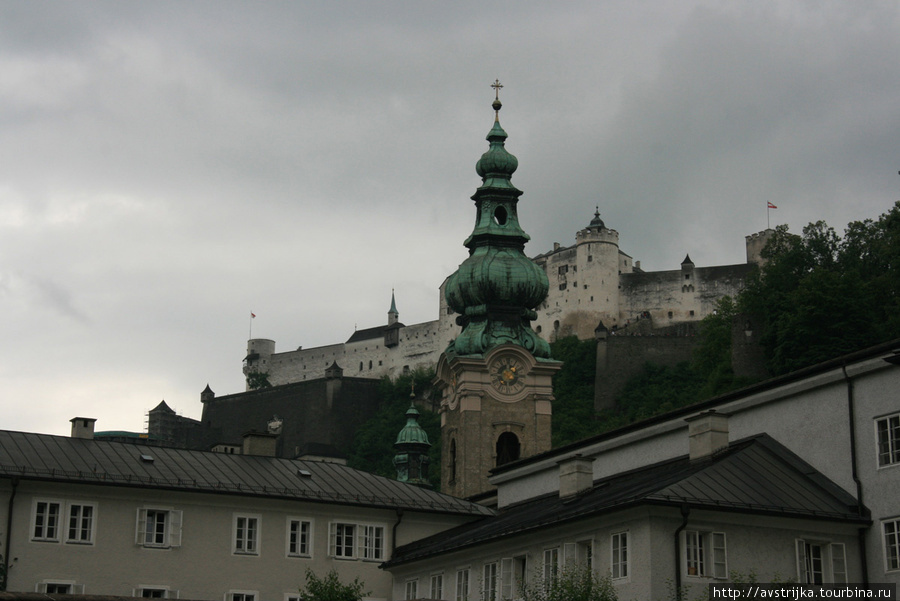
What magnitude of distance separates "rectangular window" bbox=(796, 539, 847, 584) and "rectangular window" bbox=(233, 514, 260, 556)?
12427 millimetres

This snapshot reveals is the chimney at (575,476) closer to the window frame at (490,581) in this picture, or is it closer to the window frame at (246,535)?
the window frame at (490,581)

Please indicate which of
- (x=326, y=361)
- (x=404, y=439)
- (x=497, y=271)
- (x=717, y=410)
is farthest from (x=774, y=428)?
(x=326, y=361)

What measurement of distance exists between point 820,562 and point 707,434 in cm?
400

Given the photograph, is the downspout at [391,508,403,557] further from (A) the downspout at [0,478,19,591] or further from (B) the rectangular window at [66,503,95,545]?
(A) the downspout at [0,478,19,591]

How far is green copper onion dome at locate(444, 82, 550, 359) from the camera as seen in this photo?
5231 cm

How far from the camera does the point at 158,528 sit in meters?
33.6

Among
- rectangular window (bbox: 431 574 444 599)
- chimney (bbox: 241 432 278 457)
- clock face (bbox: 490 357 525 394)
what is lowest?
rectangular window (bbox: 431 574 444 599)

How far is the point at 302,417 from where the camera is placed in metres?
130

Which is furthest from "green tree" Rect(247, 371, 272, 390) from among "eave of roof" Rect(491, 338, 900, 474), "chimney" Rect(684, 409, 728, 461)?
"chimney" Rect(684, 409, 728, 461)

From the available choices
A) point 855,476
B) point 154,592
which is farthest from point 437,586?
point 855,476

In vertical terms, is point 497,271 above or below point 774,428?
above

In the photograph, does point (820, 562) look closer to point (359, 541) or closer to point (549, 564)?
point (549, 564)

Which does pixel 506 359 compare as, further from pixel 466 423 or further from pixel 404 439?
pixel 404 439

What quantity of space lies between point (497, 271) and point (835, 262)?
22.8 m
